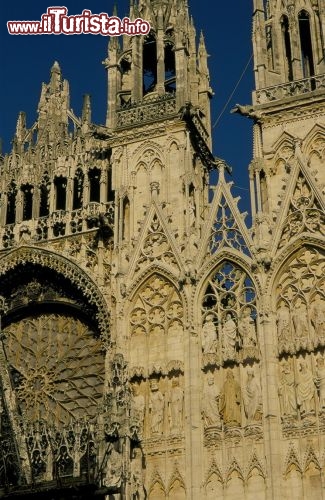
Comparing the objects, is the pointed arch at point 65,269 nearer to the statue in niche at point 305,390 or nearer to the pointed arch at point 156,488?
the pointed arch at point 156,488

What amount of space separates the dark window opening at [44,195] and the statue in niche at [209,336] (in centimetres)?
600

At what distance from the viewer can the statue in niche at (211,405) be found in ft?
55.8

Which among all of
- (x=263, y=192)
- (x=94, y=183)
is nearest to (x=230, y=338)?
(x=263, y=192)

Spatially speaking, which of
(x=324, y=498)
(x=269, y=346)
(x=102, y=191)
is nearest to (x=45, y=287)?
(x=102, y=191)

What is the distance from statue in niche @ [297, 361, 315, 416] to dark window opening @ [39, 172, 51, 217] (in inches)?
323

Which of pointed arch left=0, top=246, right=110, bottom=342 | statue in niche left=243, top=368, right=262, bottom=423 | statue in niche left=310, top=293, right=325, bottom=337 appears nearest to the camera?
statue in niche left=243, top=368, right=262, bottom=423

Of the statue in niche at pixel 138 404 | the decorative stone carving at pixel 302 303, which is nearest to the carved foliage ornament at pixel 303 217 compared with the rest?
the decorative stone carving at pixel 302 303

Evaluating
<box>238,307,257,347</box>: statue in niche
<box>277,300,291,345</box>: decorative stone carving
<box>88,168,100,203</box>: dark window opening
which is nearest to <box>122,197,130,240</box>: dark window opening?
<box>88,168,100,203</box>: dark window opening

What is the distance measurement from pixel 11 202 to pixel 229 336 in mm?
7638

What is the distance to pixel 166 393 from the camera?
17.6 m

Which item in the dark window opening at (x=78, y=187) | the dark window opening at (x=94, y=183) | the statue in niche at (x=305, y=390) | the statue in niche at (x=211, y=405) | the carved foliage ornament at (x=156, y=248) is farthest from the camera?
the dark window opening at (x=78, y=187)

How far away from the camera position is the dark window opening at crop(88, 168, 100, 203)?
2178 centimetres

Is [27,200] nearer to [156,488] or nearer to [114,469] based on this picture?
[156,488]

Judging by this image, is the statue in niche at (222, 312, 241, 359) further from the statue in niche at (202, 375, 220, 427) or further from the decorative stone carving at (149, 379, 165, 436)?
the decorative stone carving at (149, 379, 165, 436)
